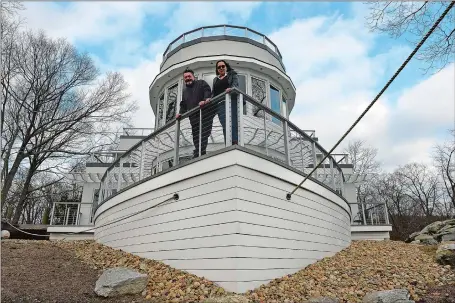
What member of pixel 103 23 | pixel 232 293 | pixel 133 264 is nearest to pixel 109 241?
pixel 133 264

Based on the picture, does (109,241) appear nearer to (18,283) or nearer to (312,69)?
Answer: (18,283)

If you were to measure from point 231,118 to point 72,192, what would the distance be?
824 inches

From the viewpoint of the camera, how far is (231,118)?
4.76 metres

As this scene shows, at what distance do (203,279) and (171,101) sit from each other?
7076mm

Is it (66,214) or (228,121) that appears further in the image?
(66,214)

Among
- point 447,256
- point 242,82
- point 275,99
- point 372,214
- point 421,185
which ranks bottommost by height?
point 447,256

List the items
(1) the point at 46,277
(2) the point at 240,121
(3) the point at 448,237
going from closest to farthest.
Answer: (2) the point at 240,121 → (1) the point at 46,277 → (3) the point at 448,237

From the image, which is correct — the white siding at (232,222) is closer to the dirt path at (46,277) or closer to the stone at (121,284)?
the stone at (121,284)

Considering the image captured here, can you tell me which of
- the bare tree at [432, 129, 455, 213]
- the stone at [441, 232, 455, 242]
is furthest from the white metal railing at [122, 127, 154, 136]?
the bare tree at [432, 129, 455, 213]

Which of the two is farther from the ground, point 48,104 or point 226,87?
point 48,104

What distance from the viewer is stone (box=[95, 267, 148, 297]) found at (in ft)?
13.6

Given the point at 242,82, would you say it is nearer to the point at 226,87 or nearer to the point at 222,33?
the point at 222,33

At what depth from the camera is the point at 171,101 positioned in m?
10.3

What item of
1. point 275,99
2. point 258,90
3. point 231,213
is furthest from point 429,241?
point 231,213
